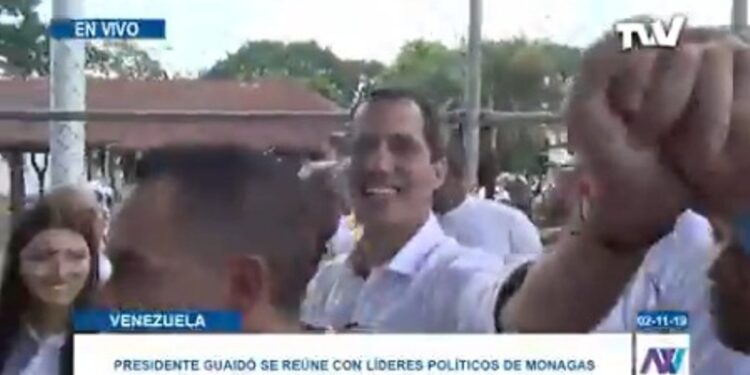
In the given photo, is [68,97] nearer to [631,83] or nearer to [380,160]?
[380,160]

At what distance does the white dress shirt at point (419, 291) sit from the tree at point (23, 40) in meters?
0.66

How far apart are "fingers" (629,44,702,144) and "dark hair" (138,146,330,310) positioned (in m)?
0.62

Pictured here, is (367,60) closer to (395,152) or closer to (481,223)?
(395,152)

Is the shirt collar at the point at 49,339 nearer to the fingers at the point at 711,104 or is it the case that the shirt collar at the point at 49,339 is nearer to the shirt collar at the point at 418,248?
the shirt collar at the point at 418,248

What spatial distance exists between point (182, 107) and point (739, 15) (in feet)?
3.46

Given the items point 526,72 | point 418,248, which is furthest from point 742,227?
point 418,248

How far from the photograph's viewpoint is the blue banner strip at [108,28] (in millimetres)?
2643

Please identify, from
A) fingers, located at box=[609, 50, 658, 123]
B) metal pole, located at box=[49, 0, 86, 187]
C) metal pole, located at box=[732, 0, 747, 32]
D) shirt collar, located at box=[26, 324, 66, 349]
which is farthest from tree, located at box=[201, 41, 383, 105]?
metal pole, located at box=[732, 0, 747, 32]

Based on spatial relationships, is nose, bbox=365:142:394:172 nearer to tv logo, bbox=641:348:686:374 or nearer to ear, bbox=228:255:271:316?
ear, bbox=228:255:271:316

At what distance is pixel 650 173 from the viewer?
108 inches

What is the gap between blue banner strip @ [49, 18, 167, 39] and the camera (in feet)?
8.67

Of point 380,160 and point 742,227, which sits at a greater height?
point 380,160

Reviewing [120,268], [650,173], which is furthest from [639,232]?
[120,268]

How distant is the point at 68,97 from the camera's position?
2.67m
